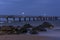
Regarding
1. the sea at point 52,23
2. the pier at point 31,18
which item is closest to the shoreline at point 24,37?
the sea at point 52,23

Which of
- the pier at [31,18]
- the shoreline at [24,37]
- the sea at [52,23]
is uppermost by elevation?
the pier at [31,18]

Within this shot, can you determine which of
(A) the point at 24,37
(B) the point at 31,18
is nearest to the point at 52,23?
(B) the point at 31,18

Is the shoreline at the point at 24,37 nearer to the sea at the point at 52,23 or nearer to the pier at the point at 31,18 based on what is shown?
the sea at the point at 52,23

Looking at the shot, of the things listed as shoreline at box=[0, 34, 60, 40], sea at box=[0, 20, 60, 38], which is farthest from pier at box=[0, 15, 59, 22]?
shoreline at box=[0, 34, 60, 40]

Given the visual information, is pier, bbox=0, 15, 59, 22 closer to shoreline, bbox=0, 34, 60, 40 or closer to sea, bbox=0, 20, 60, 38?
sea, bbox=0, 20, 60, 38

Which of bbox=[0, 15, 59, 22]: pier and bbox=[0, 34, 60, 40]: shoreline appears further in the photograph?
bbox=[0, 15, 59, 22]: pier

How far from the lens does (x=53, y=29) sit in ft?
18.4

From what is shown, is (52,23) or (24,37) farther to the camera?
(52,23)

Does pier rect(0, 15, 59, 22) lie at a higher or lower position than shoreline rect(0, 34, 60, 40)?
higher

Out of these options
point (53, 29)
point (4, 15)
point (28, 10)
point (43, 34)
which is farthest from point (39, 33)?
point (4, 15)

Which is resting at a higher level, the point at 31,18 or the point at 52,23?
the point at 31,18

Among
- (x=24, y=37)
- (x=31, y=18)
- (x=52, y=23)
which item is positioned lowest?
(x=24, y=37)

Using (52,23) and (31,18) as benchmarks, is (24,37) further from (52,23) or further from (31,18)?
(52,23)

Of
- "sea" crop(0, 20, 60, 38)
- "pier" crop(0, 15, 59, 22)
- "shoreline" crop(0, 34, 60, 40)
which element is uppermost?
"pier" crop(0, 15, 59, 22)
